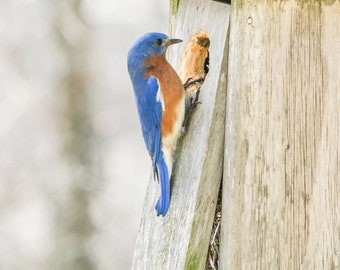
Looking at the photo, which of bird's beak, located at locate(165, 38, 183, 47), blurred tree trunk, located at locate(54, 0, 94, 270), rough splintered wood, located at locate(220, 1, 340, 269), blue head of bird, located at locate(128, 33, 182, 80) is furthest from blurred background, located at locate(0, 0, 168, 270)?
rough splintered wood, located at locate(220, 1, 340, 269)

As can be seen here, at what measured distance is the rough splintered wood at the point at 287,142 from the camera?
113 inches

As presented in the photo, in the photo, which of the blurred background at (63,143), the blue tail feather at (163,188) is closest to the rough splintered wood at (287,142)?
the blue tail feather at (163,188)

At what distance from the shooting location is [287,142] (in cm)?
291

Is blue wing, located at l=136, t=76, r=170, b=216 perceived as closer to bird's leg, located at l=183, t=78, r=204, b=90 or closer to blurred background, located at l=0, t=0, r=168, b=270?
bird's leg, located at l=183, t=78, r=204, b=90

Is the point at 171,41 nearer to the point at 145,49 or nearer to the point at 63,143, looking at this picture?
the point at 145,49

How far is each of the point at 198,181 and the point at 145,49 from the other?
0.78 meters

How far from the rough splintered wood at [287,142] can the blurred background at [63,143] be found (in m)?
5.41

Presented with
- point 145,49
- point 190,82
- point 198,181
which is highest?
point 145,49

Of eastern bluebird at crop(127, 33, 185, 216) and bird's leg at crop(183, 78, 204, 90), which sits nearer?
eastern bluebird at crop(127, 33, 185, 216)

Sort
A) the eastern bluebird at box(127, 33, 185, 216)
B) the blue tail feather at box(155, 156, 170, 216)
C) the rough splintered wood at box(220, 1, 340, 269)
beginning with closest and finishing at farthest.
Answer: the rough splintered wood at box(220, 1, 340, 269) → the blue tail feather at box(155, 156, 170, 216) → the eastern bluebird at box(127, 33, 185, 216)

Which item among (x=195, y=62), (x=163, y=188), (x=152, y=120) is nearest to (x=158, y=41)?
(x=195, y=62)

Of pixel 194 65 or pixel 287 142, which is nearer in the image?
pixel 287 142

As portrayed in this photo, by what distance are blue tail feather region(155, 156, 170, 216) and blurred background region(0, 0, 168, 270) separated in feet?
16.4

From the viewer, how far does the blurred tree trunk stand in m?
8.34
